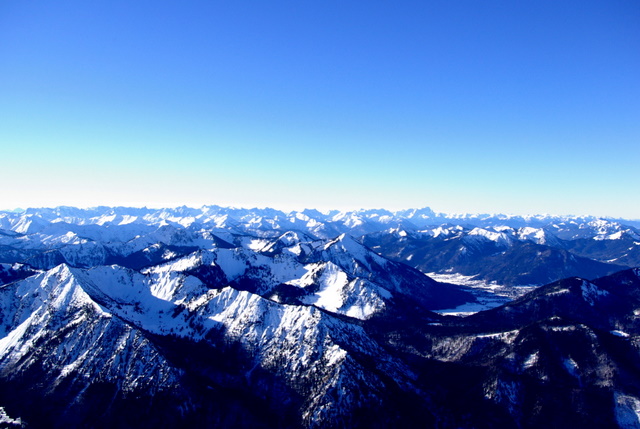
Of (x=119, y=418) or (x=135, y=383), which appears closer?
(x=119, y=418)

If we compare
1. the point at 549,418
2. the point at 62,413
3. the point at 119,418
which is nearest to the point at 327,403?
the point at 119,418

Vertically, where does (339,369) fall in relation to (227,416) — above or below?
above

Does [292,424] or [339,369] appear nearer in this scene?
[292,424]

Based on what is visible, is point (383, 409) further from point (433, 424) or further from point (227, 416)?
point (227, 416)

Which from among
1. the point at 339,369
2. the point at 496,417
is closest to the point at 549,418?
the point at 496,417

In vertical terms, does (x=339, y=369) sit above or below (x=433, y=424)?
above

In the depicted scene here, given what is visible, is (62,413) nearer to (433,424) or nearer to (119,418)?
(119,418)

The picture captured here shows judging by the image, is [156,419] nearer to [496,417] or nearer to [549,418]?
[496,417]
